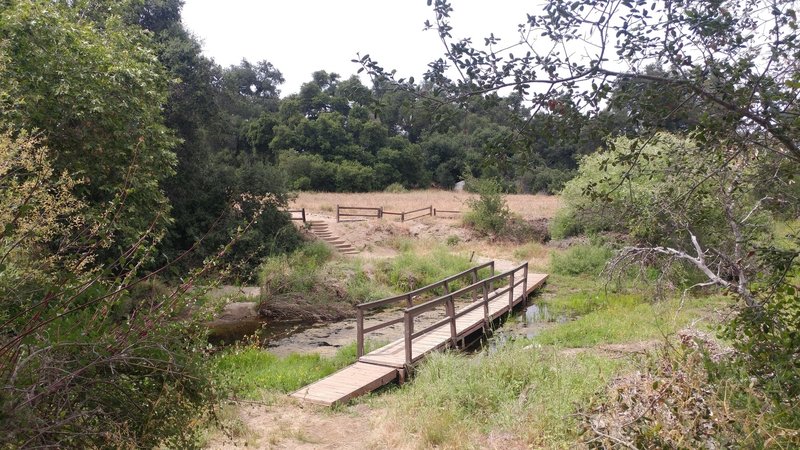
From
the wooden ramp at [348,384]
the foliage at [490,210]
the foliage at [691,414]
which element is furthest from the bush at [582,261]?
the foliage at [691,414]

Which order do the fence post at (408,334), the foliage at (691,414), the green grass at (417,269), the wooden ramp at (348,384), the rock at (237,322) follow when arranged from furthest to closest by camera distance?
the green grass at (417,269) → the rock at (237,322) → the fence post at (408,334) → the wooden ramp at (348,384) → the foliage at (691,414)

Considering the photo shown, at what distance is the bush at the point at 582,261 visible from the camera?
64.0ft

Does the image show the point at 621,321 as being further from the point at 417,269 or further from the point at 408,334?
the point at 417,269

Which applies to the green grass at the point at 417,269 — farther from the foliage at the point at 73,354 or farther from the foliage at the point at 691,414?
the foliage at the point at 73,354

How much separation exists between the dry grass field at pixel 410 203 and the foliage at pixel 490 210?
2.31 metres

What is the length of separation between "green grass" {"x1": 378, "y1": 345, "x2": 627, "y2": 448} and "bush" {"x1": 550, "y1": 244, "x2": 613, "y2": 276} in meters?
11.4

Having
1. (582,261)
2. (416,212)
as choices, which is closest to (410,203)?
(416,212)

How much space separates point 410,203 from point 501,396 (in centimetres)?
2785

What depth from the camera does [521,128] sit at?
363 cm

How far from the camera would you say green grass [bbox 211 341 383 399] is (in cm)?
869

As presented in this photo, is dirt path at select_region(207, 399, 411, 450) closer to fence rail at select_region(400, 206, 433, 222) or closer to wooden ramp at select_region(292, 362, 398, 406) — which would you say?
wooden ramp at select_region(292, 362, 398, 406)

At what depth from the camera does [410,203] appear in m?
34.4

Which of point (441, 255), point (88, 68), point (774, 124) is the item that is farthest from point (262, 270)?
point (774, 124)

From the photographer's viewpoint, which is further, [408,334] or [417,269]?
[417,269]
